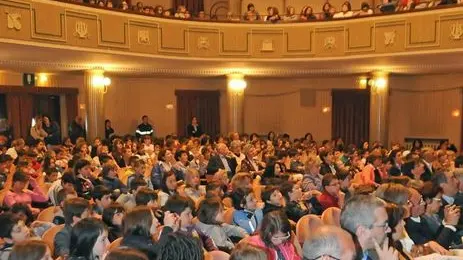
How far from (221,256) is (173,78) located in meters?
13.5

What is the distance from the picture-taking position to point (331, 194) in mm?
5395

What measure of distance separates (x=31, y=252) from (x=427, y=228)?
9.92 ft

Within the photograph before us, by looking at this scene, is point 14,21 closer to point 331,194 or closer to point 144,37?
point 144,37

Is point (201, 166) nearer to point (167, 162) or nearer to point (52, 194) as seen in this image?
point (167, 162)

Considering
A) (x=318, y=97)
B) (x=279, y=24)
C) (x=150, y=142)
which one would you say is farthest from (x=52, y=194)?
(x=318, y=97)

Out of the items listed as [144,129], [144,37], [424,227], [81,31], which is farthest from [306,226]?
[144,129]

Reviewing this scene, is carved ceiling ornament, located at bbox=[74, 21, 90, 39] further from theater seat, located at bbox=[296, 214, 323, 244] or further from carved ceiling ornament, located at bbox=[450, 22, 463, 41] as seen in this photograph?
carved ceiling ornament, located at bbox=[450, 22, 463, 41]

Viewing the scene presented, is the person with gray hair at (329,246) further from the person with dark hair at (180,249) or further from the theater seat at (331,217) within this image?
the theater seat at (331,217)

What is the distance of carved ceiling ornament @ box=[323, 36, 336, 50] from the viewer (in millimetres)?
12195

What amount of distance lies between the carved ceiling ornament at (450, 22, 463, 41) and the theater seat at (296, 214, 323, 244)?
770 cm

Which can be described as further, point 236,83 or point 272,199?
point 236,83

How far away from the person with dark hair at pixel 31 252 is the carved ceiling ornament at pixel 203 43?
991cm

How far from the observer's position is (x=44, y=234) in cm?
407

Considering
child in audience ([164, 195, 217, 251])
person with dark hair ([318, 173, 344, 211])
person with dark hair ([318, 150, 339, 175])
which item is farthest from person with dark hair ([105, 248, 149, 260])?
person with dark hair ([318, 150, 339, 175])
